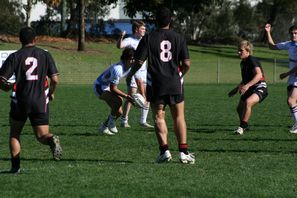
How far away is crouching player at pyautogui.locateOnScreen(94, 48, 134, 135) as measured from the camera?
13.6 meters

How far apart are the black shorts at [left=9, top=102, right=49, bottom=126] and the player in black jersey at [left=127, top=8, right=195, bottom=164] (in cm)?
154

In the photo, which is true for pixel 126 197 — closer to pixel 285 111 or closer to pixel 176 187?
pixel 176 187

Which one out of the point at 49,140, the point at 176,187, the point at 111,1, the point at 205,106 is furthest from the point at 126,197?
the point at 111,1

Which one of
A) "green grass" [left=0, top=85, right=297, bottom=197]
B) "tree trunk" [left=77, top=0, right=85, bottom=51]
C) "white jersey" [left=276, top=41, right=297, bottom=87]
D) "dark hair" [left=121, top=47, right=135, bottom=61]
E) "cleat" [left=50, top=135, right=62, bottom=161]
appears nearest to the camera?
"green grass" [left=0, top=85, right=297, bottom=197]

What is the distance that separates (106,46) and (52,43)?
4.44 meters

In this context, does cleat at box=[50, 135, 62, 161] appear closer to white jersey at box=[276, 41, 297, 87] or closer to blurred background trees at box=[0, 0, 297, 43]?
white jersey at box=[276, 41, 297, 87]

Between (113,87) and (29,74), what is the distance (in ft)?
15.1

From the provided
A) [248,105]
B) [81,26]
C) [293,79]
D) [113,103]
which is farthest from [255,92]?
[81,26]

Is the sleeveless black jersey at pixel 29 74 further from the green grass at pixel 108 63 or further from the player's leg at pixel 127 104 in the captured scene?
the green grass at pixel 108 63

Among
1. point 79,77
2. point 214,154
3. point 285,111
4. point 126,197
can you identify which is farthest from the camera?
point 79,77

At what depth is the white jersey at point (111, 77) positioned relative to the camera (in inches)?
535

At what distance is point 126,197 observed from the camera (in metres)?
7.54

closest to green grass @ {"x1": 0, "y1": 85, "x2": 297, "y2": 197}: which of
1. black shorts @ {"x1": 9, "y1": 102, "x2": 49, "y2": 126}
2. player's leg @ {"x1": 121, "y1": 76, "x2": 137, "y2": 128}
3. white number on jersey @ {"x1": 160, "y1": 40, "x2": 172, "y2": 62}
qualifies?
player's leg @ {"x1": 121, "y1": 76, "x2": 137, "y2": 128}

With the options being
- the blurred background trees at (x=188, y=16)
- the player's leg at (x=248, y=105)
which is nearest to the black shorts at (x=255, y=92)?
the player's leg at (x=248, y=105)
